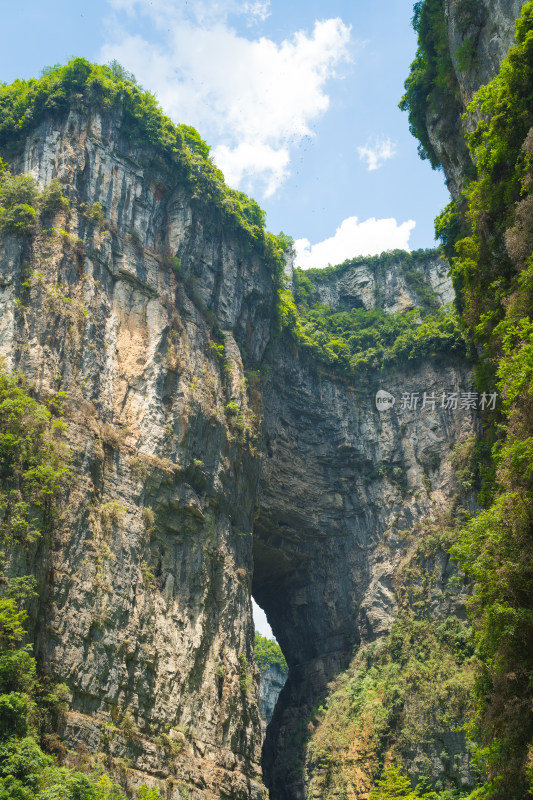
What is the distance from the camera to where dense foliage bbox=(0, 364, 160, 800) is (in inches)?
494

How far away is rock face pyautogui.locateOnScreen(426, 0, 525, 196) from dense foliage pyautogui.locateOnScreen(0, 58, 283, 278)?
8418 millimetres

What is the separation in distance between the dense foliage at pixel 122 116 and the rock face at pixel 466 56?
8.42 meters

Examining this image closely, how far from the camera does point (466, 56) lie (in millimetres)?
Answer: 18859

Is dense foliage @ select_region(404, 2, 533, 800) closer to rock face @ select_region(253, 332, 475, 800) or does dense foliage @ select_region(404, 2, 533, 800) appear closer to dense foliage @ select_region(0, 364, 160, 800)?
dense foliage @ select_region(0, 364, 160, 800)

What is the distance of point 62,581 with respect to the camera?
16.2 meters

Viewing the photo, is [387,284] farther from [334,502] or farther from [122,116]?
[122,116]

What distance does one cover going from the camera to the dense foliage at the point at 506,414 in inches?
392

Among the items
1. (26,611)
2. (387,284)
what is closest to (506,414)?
(26,611)

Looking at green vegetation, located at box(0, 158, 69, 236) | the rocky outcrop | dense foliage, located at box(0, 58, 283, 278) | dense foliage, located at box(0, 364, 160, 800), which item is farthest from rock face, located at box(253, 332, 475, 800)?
dense foliage, located at box(0, 364, 160, 800)

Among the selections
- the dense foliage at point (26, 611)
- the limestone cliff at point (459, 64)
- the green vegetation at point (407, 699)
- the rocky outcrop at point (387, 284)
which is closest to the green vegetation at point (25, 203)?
the dense foliage at point (26, 611)

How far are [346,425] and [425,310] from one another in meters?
8.20

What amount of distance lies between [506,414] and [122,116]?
18988 mm

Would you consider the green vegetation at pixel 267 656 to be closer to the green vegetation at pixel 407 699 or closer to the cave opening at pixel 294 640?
the cave opening at pixel 294 640

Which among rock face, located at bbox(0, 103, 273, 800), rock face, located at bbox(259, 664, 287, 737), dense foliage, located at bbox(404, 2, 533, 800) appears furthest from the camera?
rock face, located at bbox(259, 664, 287, 737)
